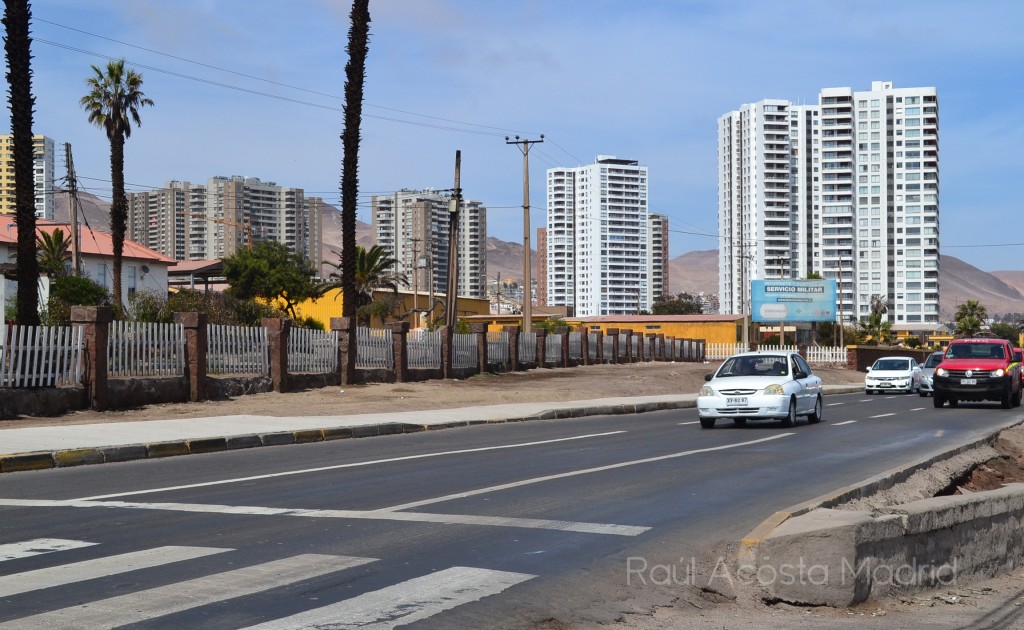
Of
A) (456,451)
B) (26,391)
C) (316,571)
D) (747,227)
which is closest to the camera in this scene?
(316,571)

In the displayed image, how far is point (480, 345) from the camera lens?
141ft

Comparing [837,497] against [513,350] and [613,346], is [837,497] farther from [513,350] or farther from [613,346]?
[613,346]

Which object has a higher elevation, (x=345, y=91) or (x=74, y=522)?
(x=345, y=91)

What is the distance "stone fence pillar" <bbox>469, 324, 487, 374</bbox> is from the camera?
140ft

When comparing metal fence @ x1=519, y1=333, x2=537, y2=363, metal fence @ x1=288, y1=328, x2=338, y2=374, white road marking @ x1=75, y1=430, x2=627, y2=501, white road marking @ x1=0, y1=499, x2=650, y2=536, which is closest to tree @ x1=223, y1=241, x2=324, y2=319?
metal fence @ x1=519, y1=333, x2=537, y2=363

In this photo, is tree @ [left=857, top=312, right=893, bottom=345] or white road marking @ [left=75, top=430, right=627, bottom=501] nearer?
white road marking @ [left=75, top=430, right=627, bottom=501]

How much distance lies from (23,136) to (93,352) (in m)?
5.68

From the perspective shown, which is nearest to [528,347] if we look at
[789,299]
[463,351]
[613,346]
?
[463,351]

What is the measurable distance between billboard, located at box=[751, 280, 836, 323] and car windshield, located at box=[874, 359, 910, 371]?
42.0 meters

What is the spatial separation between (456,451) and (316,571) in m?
9.52

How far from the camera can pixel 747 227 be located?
619 feet

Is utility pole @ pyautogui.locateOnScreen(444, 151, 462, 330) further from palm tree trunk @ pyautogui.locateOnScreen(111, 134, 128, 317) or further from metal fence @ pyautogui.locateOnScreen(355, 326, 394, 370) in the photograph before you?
palm tree trunk @ pyautogui.locateOnScreen(111, 134, 128, 317)

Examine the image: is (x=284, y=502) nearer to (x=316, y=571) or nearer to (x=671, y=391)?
(x=316, y=571)

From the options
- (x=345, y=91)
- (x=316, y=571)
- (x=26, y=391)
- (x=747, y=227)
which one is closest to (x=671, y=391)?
(x=345, y=91)
